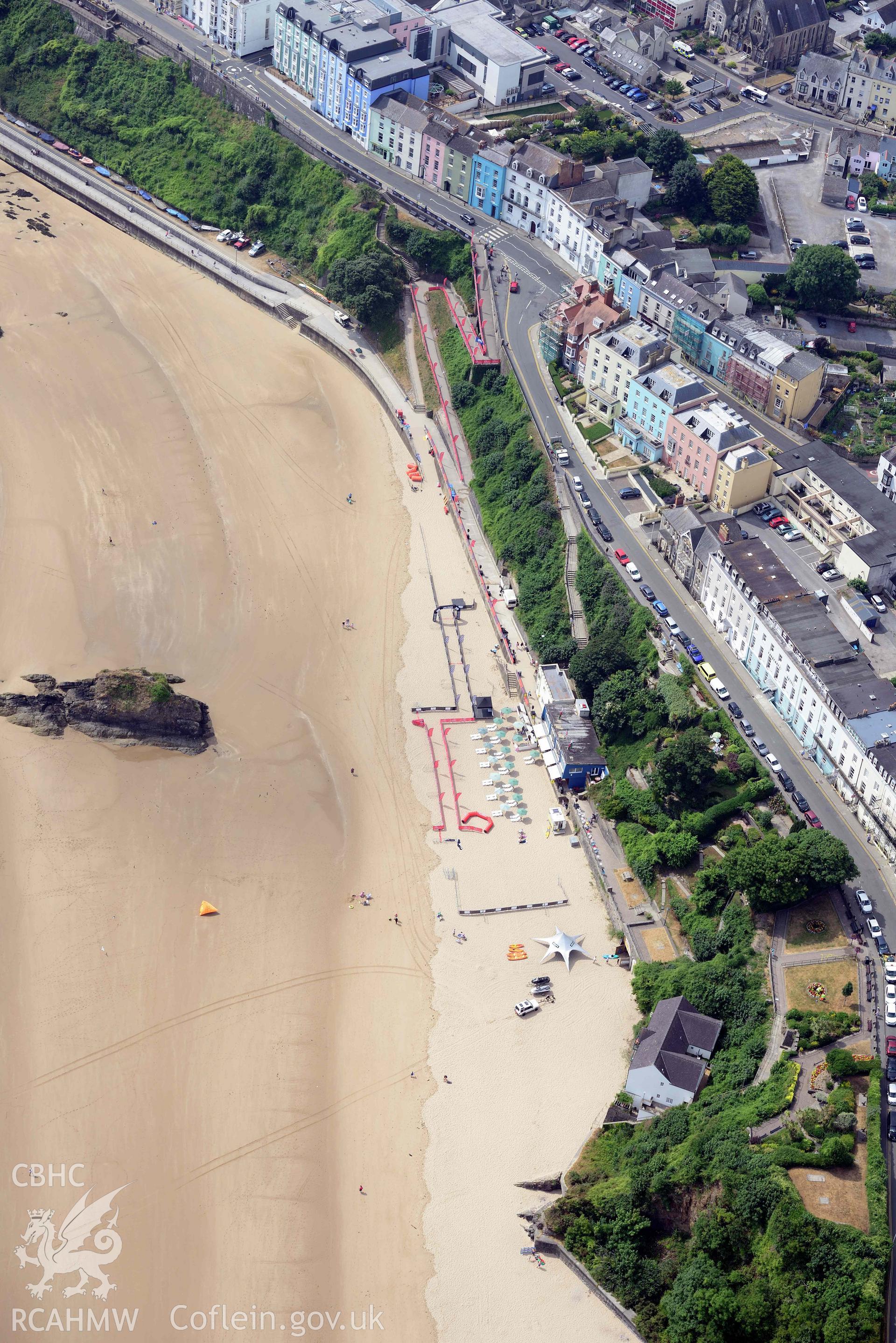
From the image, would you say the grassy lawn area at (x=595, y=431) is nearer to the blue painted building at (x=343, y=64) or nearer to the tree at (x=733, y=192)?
the tree at (x=733, y=192)

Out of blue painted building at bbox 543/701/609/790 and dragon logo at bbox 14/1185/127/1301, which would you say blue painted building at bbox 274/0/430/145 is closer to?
blue painted building at bbox 543/701/609/790

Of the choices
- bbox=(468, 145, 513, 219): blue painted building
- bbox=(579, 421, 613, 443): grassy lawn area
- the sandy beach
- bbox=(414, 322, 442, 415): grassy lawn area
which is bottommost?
the sandy beach

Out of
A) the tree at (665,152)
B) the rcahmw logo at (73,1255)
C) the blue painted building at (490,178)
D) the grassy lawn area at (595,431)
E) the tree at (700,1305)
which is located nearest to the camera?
the tree at (700,1305)

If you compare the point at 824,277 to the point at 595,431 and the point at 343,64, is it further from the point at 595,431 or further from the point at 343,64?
the point at 343,64

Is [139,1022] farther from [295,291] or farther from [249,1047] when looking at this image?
[295,291]

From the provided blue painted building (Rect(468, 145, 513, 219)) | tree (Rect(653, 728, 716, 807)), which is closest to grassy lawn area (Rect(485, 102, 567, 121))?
blue painted building (Rect(468, 145, 513, 219))

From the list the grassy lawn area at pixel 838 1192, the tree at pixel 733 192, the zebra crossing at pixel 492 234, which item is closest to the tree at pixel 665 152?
the tree at pixel 733 192

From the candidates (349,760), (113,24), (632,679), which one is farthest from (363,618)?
(113,24)

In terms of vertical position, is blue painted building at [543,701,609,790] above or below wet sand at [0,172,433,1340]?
above
